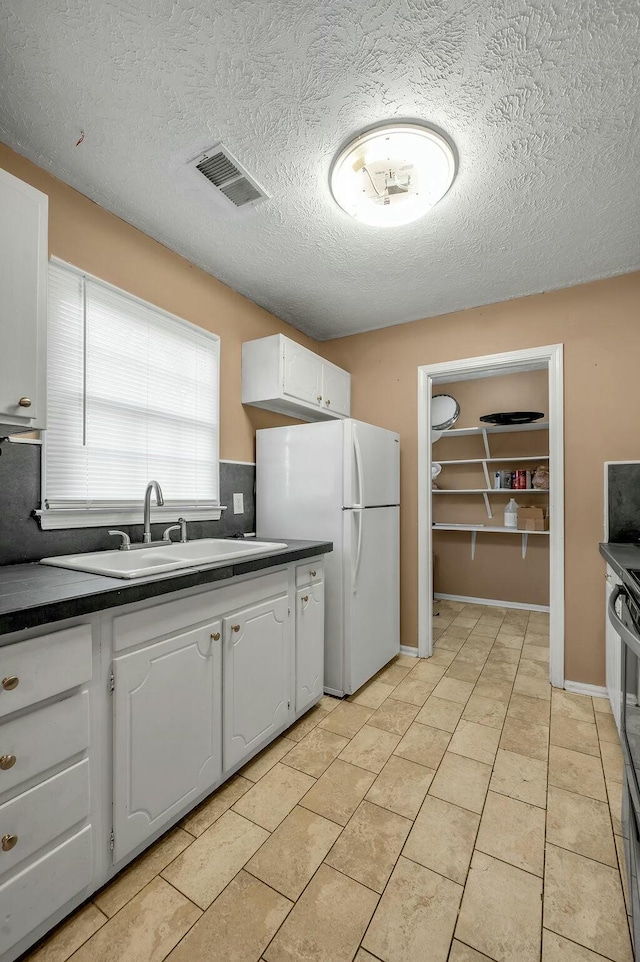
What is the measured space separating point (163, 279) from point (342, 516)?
1599mm

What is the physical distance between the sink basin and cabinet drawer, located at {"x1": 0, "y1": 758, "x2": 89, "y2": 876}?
54 cm

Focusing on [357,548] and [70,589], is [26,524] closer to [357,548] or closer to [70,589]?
[70,589]

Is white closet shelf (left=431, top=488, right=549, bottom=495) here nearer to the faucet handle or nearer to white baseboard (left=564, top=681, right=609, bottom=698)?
white baseboard (left=564, top=681, right=609, bottom=698)

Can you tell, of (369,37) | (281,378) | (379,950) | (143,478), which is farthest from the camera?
(281,378)

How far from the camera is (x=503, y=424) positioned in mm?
4168

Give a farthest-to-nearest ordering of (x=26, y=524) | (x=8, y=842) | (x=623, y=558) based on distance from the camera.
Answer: (x=623, y=558) → (x=26, y=524) → (x=8, y=842)

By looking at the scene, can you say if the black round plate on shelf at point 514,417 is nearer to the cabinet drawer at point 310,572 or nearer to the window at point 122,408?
the cabinet drawer at point 310,572

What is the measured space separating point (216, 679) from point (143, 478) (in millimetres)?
1054

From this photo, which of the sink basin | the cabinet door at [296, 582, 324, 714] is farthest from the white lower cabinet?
the cabinet door at [296, 582, 324, 714]

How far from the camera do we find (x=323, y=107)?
1453mm

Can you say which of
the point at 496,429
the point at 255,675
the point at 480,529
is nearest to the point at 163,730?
the point at 255,675

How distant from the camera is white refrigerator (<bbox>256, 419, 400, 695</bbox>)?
8.09ft

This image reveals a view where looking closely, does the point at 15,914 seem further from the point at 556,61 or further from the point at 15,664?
the point at 556,61

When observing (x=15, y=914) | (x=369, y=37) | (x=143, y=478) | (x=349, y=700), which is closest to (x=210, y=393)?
(x=143, y=478)
